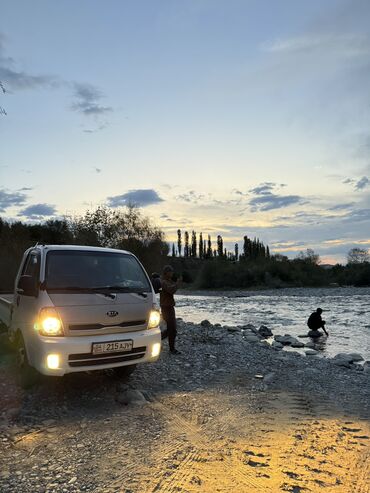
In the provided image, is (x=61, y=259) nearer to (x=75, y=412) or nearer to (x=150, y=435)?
(x=75, y=412)

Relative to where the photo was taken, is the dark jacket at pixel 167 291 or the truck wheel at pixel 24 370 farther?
the dark jacket at pixel 167 291

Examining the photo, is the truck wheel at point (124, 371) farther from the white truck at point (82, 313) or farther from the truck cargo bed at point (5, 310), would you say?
the truck cargo bed at point (5, 310)

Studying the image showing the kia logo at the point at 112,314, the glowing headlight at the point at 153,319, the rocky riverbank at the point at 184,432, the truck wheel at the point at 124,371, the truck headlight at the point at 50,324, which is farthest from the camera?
the truck wheel at the point at 124,371

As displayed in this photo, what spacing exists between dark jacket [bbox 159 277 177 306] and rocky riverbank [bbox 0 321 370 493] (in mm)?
1649

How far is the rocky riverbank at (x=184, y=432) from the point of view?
12.9ft


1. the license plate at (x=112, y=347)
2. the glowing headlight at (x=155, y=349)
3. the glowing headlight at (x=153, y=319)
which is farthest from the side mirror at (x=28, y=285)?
the glowing headlight at (x=155, y=349)

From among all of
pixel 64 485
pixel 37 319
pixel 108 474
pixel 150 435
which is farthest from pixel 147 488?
pixel 37 319

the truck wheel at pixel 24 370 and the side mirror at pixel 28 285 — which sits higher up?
the side mirror at pixel 28 285

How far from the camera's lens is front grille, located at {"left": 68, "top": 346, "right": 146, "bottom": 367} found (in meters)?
5.49

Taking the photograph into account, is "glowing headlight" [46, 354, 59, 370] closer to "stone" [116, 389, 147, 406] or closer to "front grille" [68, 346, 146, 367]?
"front grille" [68, 346, 146, 367]

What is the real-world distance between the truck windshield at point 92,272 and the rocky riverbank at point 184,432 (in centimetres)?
175

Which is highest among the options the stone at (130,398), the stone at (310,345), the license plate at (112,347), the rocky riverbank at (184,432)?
the license plate at (112,347)

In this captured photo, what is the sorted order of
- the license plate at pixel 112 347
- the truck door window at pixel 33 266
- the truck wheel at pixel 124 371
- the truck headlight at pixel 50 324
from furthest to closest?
1. the truck wheel at pixel 124 371
2. the truck door window at pixel 33 266
3. the license plate at pixel 112 347
4. the truck headlight at pixel 50 324

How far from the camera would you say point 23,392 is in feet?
20.9
